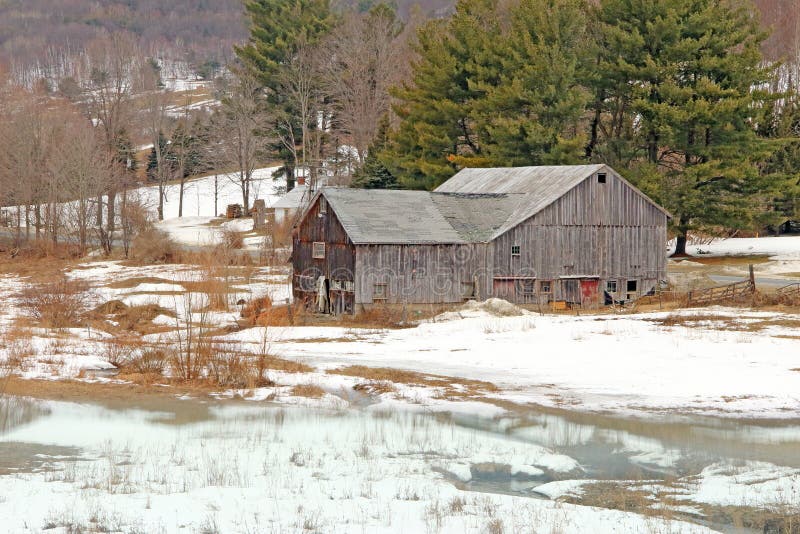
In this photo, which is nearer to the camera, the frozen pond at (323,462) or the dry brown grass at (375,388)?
the frozen pond at (323,462)

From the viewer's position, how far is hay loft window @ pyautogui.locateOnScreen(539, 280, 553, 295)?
1898 inches

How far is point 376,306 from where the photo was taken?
44.7 metres

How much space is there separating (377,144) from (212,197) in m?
34.7

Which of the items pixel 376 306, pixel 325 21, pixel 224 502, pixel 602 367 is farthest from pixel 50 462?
pixel 325 21

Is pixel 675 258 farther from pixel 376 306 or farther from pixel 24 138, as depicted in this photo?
pixel 24 138

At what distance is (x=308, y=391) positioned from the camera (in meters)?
25.3

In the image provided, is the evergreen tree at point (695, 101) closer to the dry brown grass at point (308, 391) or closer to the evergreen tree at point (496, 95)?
the evergreen tree at point (496, 95)

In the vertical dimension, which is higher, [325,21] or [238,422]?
[325,21]

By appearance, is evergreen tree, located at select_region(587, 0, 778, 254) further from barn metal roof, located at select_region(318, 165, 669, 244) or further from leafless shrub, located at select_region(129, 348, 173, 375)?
leafless shrub, located at select_region(129, 348, 173, 375)

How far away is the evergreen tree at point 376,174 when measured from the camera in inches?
2997

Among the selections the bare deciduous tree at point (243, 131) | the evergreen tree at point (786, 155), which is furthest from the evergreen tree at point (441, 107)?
the bare deciduous tree at point (243, 131)

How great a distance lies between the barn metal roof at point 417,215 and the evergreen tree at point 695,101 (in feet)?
51.4

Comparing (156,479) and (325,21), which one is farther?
(325,21)

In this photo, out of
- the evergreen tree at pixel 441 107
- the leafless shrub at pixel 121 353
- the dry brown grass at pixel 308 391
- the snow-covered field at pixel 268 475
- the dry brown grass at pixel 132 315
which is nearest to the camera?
the snow-covered field at pixel 268 475
